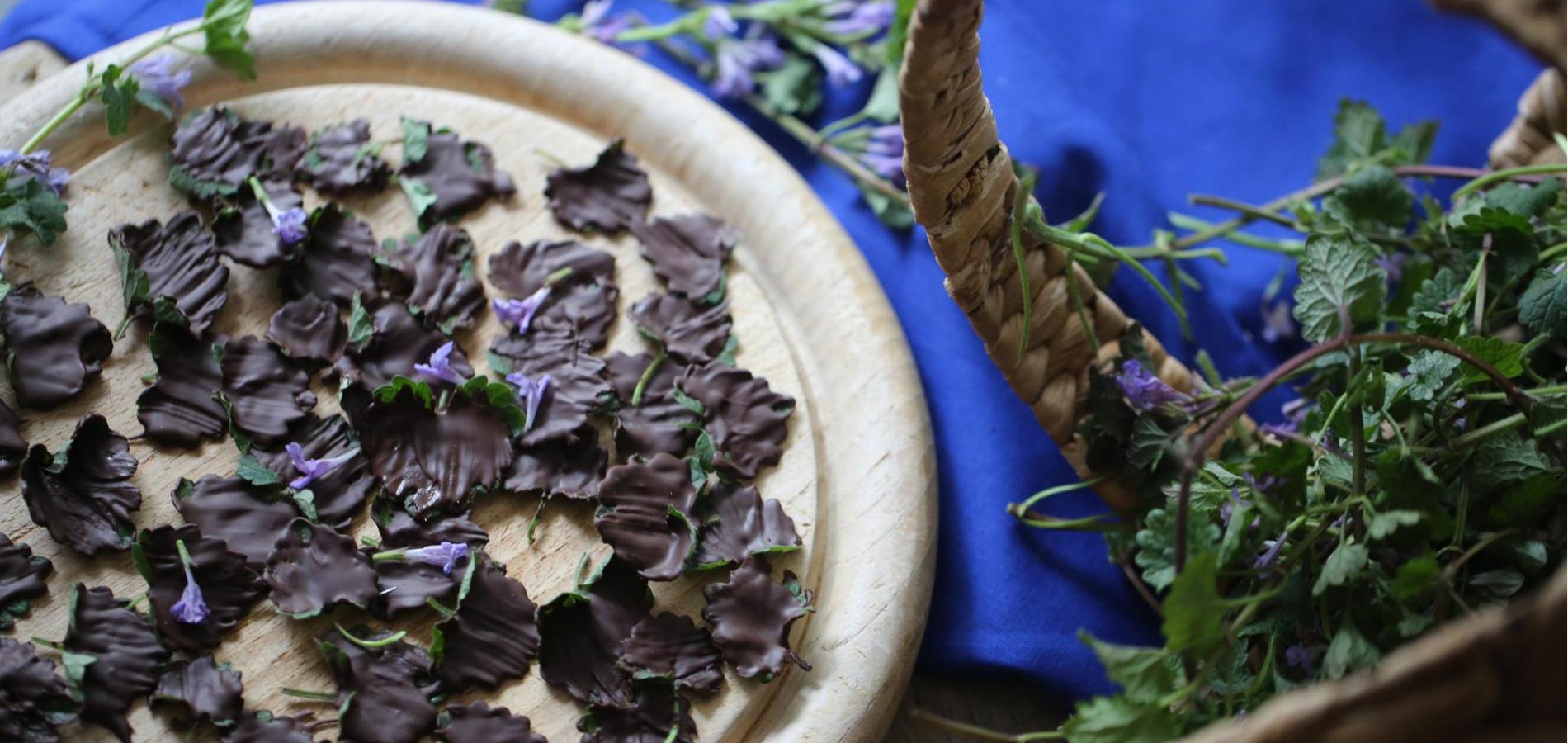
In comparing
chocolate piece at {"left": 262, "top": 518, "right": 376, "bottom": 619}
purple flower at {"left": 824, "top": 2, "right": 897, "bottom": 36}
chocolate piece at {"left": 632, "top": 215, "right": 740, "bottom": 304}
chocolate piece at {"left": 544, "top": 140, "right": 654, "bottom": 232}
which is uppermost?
purple flower at {"left": 824, "top": 2, "right": 897, "bottom": 36}

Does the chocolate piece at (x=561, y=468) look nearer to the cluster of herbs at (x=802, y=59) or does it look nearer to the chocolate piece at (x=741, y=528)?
the chocolate piece at (x=741, y=528)

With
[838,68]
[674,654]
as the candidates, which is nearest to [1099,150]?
[838,68]

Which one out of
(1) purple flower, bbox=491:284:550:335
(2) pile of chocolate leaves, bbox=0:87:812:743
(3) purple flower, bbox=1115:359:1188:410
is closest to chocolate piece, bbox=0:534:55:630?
(2) pile of chocolate leaves, bbox=0:87:812:743

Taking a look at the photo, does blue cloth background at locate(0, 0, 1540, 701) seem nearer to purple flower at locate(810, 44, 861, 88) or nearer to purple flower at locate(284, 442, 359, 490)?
purple flower at locate(810, 44, 861, 88)

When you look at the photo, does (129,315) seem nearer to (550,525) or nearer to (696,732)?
(550,525)

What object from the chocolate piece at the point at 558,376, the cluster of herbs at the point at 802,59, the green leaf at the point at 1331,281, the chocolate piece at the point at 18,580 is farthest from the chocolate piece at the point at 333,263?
the green leaf at the point at 1331,281
